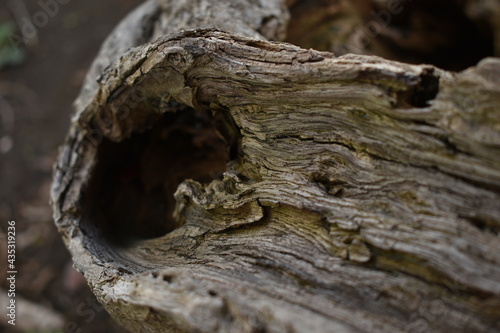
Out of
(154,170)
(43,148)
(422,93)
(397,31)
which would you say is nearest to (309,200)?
(422,93)

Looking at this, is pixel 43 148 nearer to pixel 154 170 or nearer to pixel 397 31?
pixel 154 170

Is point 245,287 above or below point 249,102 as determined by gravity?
below

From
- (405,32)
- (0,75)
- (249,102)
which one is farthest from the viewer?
(0,75)

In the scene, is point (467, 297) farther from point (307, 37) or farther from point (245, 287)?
point (307, 37)

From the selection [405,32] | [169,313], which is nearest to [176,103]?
[169,313]

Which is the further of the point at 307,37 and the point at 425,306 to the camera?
the point at 307,37

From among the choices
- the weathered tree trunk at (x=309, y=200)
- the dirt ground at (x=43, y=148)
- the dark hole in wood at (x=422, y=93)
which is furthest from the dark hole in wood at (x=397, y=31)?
the dirt ground at (x=43, y=148)

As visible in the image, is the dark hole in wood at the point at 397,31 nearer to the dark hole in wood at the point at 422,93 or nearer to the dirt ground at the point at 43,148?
the dark hole in wood at the point at 422,93
